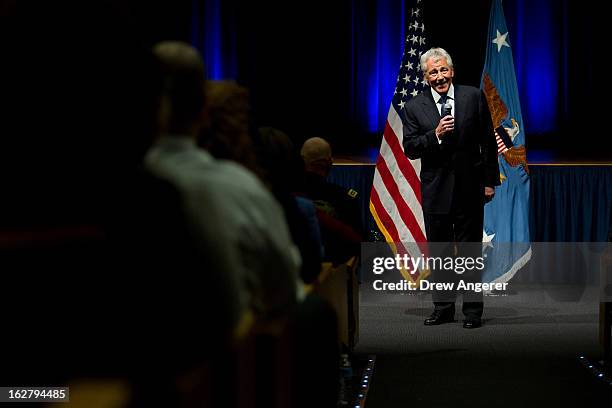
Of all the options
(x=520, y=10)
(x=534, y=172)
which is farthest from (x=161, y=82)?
(x=520, y=10)

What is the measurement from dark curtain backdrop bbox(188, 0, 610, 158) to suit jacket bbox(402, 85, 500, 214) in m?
3.61

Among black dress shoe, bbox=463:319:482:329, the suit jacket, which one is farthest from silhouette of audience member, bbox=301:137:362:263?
black dress shoe, bbox=463:319:482:329

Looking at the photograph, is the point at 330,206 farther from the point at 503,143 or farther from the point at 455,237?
the point at 503,143

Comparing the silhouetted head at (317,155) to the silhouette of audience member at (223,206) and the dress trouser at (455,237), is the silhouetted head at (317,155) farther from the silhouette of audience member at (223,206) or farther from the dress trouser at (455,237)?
the silhouette of audience member at (223,206)

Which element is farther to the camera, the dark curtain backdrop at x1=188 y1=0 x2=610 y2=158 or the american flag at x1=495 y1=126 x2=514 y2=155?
the dark curtain backdrop at x1=188 y1=0 x2=610 y2=158

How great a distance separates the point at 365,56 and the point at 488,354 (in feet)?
16.5

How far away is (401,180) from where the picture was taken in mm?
6785

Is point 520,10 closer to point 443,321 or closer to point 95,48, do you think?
point 443,321

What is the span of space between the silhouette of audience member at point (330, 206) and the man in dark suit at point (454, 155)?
108 cm

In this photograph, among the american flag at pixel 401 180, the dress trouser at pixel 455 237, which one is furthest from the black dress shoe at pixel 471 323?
the american flag at pixel 401 180

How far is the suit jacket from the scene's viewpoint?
513cm

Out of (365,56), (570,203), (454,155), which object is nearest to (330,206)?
(454,155)

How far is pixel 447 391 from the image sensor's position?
3.76 meters

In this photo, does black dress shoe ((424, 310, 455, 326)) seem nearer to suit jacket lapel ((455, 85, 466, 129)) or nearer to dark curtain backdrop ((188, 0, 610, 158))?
suit jacket lapel ((455, 85, 466, 129))
